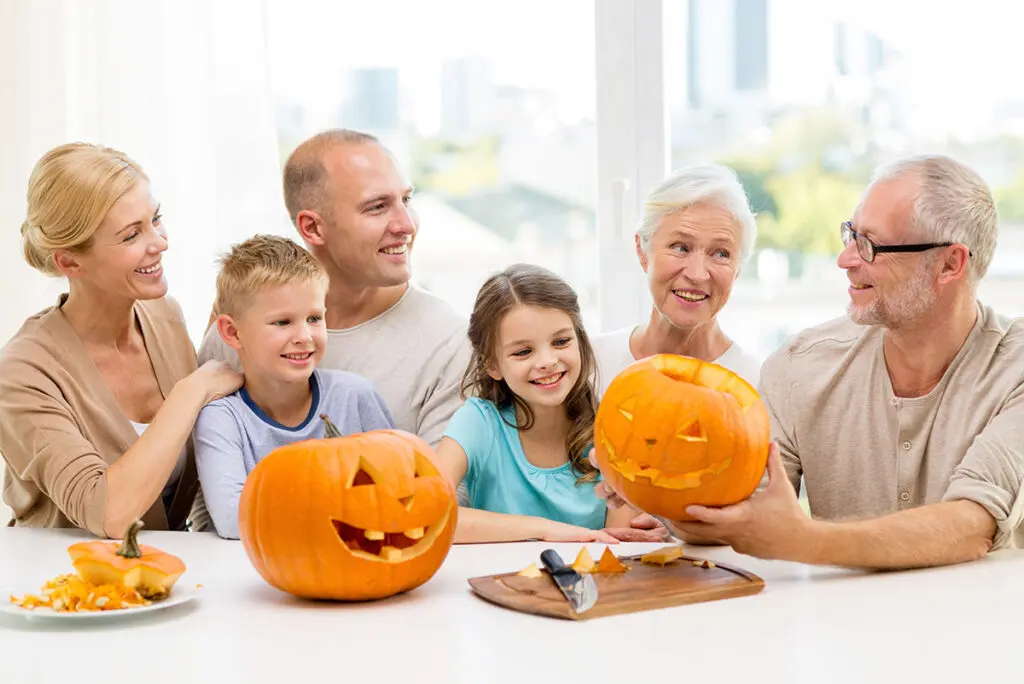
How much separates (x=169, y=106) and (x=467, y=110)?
0.92 m

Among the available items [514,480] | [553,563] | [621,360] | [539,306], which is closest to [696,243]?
[621,360]

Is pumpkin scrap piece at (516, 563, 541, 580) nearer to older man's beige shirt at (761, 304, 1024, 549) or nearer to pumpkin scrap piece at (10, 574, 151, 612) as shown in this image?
pumpkin scrap piece at (10, 574, 151, 612)

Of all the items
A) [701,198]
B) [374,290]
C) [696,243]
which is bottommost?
[374,290]

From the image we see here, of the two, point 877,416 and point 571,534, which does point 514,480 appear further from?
point 877,416

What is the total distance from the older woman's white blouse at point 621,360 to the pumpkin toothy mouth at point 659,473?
0.90m

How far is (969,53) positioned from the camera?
342 centimetres

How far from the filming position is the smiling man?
2.75m

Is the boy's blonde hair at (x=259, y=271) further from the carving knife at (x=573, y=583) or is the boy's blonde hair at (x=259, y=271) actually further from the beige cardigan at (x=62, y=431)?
the carving knife at (x=573, y=583)

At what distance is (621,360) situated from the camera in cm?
277

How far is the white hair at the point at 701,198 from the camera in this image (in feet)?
8.56

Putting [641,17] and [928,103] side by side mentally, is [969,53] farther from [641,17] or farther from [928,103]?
[641,17]

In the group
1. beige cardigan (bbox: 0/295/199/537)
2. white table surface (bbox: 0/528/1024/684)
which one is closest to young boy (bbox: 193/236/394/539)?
beige cardigan (bbox: 0/295/199/537)

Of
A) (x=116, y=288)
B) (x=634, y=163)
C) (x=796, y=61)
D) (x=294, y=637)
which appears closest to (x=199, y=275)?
(x=116, y=288)

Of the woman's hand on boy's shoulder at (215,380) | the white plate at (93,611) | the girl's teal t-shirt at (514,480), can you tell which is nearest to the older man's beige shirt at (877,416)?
the girl's teal t-shirt at (514,480)
